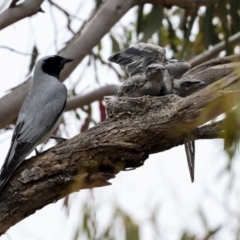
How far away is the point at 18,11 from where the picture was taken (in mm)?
4668

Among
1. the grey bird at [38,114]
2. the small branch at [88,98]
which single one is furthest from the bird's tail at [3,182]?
the small branch at [88,98]

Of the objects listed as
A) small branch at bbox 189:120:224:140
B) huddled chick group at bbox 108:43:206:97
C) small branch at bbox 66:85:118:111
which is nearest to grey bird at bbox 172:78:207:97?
huddled chick group at bbox 108:43:206:97

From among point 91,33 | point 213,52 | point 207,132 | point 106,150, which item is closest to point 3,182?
point 106,150

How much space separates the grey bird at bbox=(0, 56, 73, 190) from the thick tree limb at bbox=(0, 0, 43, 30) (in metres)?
0.35

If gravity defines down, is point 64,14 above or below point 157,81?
above

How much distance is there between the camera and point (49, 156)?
3314 mm

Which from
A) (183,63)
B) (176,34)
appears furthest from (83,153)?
(176,34)

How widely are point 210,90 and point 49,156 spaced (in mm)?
774

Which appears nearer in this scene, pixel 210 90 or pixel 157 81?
pixel 210 90

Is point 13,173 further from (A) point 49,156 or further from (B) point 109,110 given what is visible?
(B) point 109,110

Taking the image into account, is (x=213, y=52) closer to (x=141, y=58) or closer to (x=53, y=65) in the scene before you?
(x=53, y=65)

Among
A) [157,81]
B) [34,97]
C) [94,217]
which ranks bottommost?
[94,217]

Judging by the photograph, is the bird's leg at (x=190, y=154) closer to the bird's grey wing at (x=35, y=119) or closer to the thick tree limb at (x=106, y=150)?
the thick tree limb at (x=106, y=150)

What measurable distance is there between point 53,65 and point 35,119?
791mm
